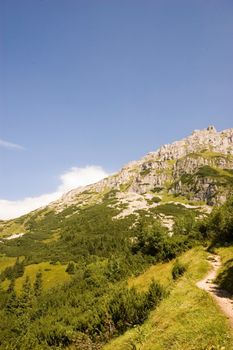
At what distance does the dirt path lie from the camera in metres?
25.8

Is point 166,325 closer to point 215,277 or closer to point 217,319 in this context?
point 217,319

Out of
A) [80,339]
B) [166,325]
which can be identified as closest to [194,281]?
[166,325]

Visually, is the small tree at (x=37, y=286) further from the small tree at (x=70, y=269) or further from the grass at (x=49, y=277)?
the small tree at (x=70, y=269)

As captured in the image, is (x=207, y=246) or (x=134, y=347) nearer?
(x=134, y=347)

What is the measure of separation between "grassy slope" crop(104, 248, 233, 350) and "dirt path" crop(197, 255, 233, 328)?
0.82m

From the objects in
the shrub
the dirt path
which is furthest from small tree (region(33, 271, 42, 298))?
the dirt path

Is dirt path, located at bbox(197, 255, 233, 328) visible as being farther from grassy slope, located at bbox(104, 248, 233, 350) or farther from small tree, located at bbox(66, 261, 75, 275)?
small tree, located at bbox(66, 261, 75, 275)

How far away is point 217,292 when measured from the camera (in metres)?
32.2

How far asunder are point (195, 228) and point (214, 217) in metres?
9.70

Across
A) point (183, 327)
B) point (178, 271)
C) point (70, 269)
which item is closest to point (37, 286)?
point (70, 269)

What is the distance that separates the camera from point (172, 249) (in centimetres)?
7112

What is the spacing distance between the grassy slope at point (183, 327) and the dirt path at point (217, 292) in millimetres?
824

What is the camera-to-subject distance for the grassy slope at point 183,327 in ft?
68.9

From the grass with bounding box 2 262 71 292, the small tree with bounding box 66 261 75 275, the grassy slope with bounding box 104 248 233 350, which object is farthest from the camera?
the small tree with bounding box 66 261 75 275
